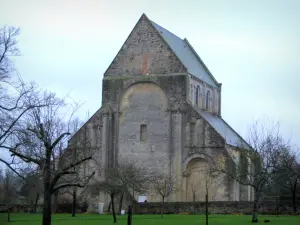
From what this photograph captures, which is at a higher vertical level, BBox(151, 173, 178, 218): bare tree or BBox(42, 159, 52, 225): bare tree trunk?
BBox(151, 173, 178, 218): bare tree

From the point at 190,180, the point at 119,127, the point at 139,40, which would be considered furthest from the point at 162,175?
the point at 139,40

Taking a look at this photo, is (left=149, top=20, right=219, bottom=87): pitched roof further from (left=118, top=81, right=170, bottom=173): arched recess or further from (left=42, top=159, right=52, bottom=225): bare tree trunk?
(left=42, top=159, right=52, bottom=225): bare tree trunk

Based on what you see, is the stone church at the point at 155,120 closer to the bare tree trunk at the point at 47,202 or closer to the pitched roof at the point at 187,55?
the pitched roof at the point at 187,55

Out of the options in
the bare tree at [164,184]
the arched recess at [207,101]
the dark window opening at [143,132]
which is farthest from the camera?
the arched recess at [207,101]

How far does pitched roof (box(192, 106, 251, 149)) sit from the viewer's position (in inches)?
3078

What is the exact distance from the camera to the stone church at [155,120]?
250ft

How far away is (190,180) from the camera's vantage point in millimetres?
76125

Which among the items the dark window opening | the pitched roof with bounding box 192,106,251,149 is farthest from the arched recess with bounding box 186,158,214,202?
the dark window opening

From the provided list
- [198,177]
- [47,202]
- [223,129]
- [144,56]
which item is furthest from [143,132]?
[47,202]

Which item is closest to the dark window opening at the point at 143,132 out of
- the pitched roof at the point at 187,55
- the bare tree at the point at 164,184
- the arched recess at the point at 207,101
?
the bare tree at the point at 164,184

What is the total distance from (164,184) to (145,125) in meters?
9.27

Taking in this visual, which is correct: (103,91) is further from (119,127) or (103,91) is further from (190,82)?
(190,82)

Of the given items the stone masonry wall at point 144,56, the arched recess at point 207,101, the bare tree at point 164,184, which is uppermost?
the stone masonry wall at point 144,56

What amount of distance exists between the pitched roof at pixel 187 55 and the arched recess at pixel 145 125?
514cm
